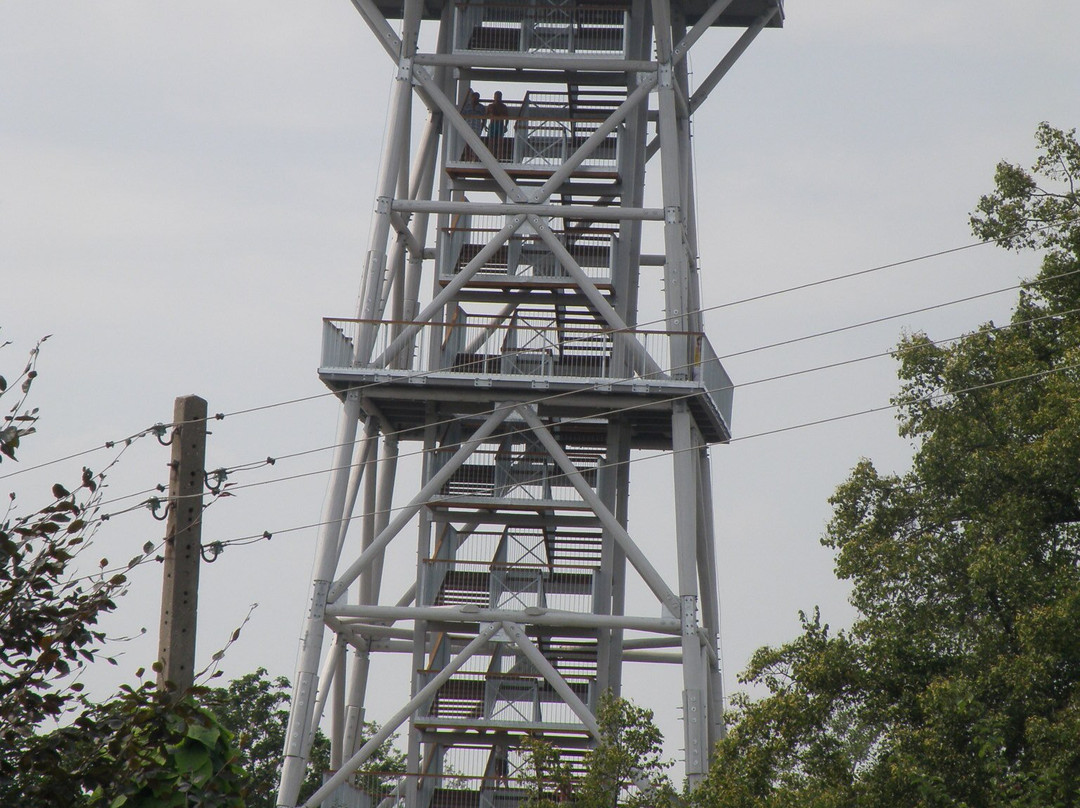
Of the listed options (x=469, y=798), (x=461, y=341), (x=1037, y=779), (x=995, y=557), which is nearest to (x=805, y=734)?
(x=1037, y=779)

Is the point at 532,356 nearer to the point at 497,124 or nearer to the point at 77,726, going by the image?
the point at 497,124

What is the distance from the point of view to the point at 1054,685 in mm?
24641

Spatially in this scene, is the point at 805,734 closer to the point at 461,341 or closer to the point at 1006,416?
the point at 1006,416

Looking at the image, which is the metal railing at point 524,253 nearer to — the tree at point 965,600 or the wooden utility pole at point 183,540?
the tree at point 965,600

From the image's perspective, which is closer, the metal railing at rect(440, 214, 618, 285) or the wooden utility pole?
the wooden utility pole

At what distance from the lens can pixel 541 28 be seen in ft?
95.1

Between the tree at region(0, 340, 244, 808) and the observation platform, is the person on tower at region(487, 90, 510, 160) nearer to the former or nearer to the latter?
the observation platform

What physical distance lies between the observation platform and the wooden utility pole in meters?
13.6

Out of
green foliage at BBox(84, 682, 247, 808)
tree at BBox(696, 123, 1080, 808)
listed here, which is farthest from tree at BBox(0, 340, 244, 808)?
tree at BBox(696, 123, 1080, 808)

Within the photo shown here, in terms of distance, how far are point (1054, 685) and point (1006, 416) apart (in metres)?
4.43

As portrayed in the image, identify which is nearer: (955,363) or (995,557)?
(995,557)

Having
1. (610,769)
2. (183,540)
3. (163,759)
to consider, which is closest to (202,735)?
(163,759)

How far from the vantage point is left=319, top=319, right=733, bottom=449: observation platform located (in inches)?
1032

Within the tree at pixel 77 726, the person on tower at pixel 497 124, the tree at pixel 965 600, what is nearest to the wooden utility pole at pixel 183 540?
the tree at pixel 77 726
